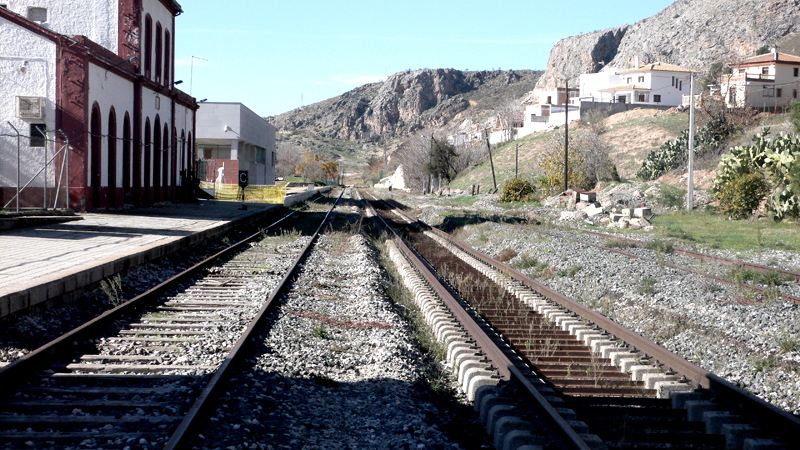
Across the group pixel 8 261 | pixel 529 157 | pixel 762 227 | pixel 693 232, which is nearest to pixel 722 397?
pixel 8 261

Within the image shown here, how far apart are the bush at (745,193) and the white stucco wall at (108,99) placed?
82.1ft

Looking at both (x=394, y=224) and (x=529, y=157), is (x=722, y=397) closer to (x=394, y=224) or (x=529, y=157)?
(x=394, y=224)

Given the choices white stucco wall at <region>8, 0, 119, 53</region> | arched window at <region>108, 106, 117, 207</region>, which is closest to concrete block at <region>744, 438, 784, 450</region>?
arched window at <region>108, 106, 117, 207</region>

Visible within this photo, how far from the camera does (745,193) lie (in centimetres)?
2861

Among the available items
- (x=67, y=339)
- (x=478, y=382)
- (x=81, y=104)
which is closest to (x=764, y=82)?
(x=81, y=104)

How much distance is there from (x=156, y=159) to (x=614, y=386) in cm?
2847

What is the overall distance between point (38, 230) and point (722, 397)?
1634cm

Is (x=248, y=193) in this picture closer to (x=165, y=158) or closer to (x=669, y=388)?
(x=165, y=158)

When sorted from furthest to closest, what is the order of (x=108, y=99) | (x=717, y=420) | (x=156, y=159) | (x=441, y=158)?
(x=441, y=158) < (x=156, y=159) < (x=108, y=99) < (x=717, y=420)

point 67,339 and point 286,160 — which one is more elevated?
point 286,160

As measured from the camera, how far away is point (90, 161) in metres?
23.4

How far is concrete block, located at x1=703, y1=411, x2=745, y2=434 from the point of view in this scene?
5762mm

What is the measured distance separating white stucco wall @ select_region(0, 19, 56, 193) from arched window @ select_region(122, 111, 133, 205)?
4.22 metres

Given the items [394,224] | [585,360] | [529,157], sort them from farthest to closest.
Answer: [529,157] < [394,224] < [585,360]
